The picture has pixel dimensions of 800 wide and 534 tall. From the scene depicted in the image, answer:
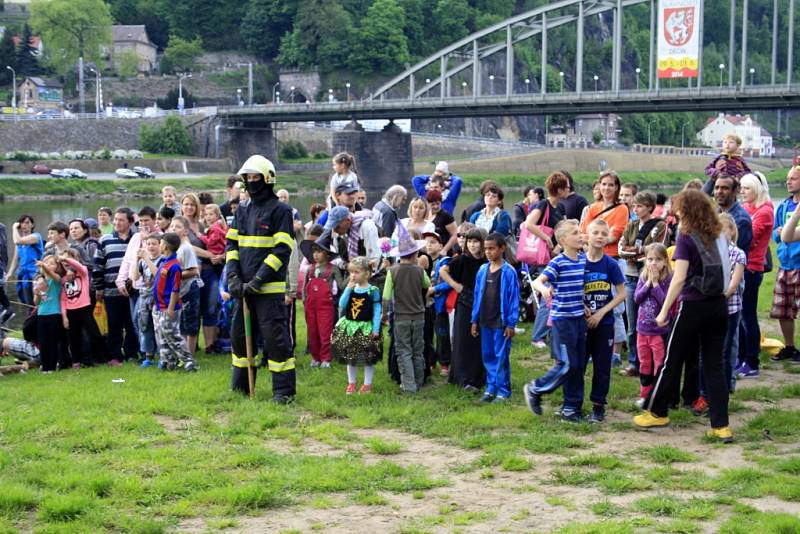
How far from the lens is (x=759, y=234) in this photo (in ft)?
30.8

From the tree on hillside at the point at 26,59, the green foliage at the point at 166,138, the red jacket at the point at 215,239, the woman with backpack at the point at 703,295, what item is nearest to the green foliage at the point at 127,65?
the tree on hillside at the point at 26,59

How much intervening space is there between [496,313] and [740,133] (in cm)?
11527

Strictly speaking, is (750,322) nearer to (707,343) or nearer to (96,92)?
(707,343)

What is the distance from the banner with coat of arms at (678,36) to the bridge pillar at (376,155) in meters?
16.7

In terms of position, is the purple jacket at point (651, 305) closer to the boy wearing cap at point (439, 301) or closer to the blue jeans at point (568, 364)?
→ the blue jeans at point (568, 364)

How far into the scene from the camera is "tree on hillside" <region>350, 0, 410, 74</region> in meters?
103

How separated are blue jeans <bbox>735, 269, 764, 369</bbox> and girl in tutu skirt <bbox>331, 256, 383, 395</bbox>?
3.21 metres

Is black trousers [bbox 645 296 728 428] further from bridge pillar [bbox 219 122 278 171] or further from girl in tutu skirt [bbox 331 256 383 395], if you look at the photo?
bridge pillar [bbox 219 122 278 171]

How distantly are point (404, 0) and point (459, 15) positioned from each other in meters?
7.03

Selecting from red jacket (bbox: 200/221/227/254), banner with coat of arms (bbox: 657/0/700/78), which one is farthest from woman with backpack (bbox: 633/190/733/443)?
banner with coat of arms (bbox: 657/0/700/78)

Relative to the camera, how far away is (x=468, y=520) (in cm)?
582

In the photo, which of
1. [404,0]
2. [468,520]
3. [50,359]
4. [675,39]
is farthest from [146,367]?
[404,0]

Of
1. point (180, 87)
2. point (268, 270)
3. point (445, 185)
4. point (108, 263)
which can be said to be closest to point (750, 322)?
point (445, 185)

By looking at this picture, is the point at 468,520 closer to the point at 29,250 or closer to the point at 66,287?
the point at 66,287
